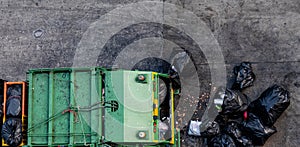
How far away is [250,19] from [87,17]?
11.5ft

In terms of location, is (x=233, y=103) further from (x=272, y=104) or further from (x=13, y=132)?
(x=13, y=132)

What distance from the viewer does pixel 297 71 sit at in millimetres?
8398

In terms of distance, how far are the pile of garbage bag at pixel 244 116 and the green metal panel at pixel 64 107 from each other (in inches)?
90.3

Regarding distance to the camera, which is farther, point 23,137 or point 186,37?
point 186,37

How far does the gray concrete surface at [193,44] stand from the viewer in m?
8.45

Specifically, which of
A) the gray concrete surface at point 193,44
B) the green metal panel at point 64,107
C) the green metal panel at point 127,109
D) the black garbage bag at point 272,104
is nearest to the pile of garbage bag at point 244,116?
the black garbage bag at point 272,104

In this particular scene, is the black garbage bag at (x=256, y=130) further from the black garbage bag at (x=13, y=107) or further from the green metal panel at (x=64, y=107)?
the black garbage bag at (x=13, y=107)

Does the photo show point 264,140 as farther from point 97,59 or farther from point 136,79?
point 97,59

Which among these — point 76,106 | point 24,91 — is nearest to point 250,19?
point 76,106

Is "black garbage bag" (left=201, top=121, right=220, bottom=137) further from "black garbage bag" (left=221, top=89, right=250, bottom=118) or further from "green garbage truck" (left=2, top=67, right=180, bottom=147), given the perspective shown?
"green garbage truck" (left=2, top=67, right=180, bottom=147)

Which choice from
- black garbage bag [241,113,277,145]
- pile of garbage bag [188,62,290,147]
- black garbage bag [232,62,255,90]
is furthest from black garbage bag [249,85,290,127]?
black garbage bag [232,62,255,90]

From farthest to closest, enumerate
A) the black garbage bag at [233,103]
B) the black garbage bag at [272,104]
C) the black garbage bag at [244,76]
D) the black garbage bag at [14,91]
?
1. the black garbage bag at [244,76]
2. the black garbage bag at [233,103]
3. the black garbage bag at [272,104]
4. the black garbage bag at [14,91]

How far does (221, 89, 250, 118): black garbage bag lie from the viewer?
8.21 meters

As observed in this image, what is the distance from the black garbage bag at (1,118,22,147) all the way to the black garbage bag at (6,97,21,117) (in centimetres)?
10
